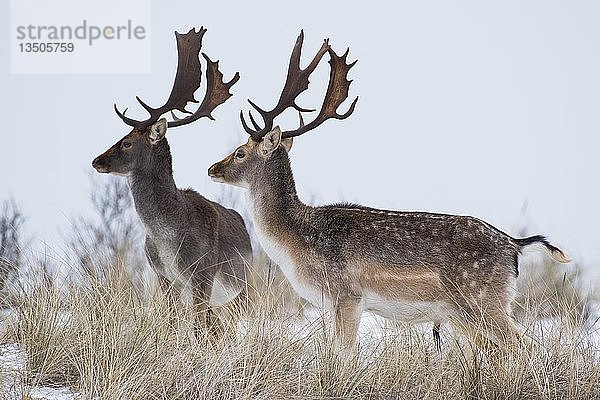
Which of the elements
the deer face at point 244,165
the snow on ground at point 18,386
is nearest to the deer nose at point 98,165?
the deer face at point 244,165

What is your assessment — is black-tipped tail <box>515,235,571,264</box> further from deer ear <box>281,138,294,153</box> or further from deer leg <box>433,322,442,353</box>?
deer ear <box>281,138,294,153</box>

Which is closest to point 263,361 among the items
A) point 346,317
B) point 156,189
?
point 346,317

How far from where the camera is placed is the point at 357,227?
7.34 metres

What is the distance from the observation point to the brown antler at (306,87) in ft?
26.5

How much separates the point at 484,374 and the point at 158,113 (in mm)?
3573

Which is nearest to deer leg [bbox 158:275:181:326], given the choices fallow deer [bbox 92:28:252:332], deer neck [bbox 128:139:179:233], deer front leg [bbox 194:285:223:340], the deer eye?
fallow deer [bbox 92:28:252:332]

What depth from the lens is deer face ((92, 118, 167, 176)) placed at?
823cm

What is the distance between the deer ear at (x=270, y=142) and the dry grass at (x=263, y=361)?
1333 mm

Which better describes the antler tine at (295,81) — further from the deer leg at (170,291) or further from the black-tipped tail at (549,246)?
the black-tipped tail at (549,246)

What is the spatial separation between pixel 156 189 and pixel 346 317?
2.07 meters

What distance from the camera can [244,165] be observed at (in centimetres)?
782

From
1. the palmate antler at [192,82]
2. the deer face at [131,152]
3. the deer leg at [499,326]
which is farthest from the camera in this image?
the palmate antler at [192,82]

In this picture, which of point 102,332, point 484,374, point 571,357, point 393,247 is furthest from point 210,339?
point 571,357

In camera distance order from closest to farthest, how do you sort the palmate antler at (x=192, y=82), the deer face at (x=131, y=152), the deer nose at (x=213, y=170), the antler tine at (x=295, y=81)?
the deer nose at (x=213, y=170) → the antler tine at (x=295, y=81) → the deer face at (x=131, y=152) → the palmate antler at (x=192, y=82)
